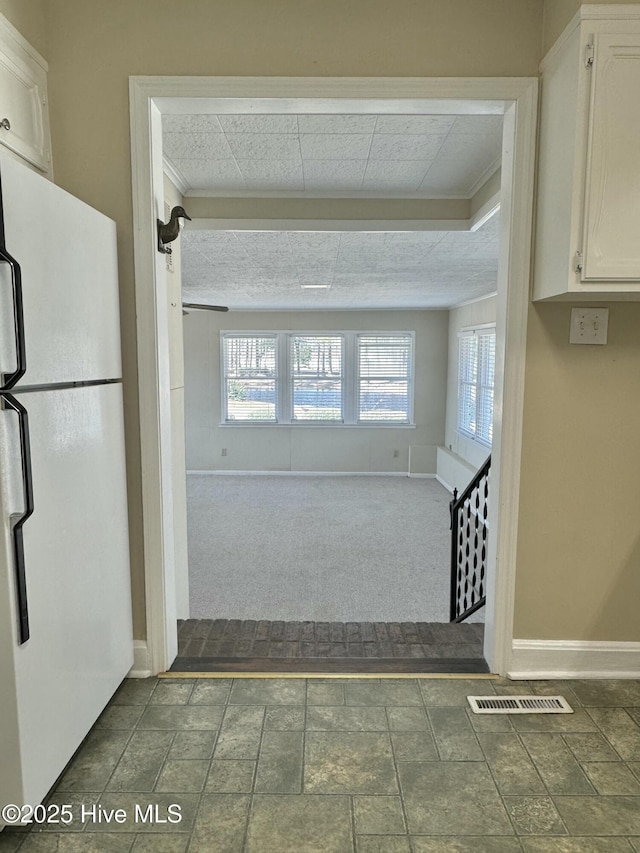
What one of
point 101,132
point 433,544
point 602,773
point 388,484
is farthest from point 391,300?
point 602,773

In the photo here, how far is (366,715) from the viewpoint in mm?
1817

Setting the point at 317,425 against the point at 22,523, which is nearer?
the point at 22,523

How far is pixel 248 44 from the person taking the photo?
6.00 ft

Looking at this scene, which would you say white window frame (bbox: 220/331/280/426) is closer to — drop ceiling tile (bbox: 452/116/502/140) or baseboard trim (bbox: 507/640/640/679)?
drop ceiling tile (bbox: 452/116/502/140)

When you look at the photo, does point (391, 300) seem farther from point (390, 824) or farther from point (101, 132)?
point (390, 824)

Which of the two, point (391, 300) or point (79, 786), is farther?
point (391, 300)

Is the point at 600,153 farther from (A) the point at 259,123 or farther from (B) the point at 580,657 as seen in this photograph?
(B) the point at 580,657

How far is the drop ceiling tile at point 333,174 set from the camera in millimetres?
2842

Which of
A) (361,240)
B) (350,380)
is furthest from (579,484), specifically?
(350,380)

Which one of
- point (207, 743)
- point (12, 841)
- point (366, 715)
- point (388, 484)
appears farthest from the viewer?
point (388, 484)

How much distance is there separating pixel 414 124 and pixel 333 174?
76cm

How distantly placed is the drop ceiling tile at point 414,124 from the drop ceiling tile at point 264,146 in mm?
427

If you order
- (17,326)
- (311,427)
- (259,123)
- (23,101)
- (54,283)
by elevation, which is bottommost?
(311,427)

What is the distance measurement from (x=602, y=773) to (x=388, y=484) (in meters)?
7.36
